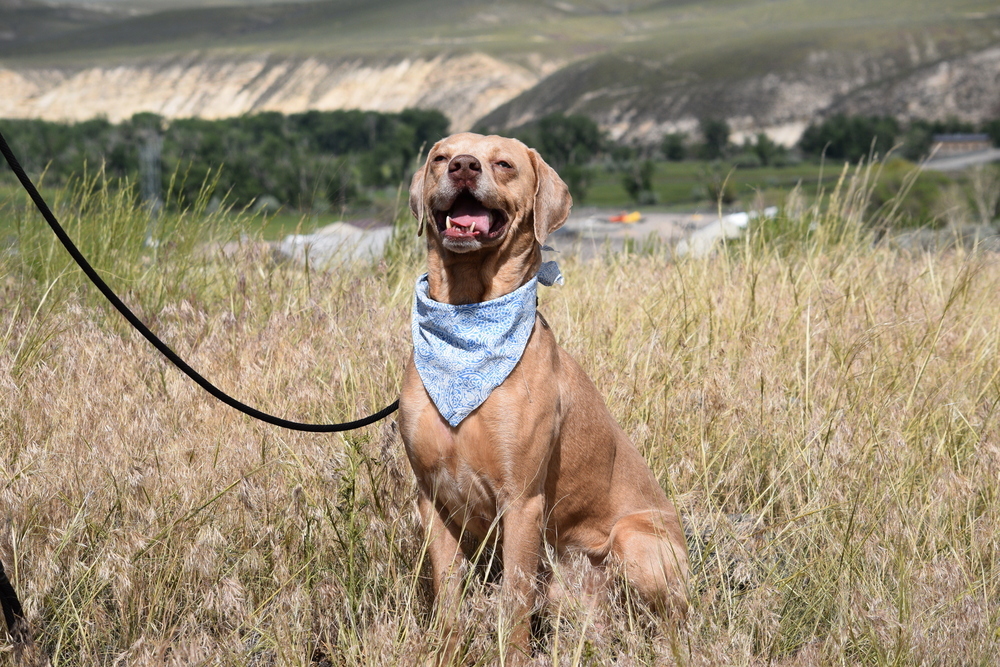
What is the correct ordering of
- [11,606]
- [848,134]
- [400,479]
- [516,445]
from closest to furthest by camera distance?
[11,606], [516,445], [400,479], [848,134]

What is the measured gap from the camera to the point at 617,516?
2883 millimetres

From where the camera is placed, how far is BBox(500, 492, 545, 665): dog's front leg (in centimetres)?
243

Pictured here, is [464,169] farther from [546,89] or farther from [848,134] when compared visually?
[546,89]

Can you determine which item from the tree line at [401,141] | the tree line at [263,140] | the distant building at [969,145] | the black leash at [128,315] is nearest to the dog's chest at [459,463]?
the black leash at [128,315]

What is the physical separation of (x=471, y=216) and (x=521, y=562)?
1079 millimetres

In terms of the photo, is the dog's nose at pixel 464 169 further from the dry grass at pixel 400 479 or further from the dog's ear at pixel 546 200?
the dry grass at pixel 400 479

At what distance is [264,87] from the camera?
594 ft

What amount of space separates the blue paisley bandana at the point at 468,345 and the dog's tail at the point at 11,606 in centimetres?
126

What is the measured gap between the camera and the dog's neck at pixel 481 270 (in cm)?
274

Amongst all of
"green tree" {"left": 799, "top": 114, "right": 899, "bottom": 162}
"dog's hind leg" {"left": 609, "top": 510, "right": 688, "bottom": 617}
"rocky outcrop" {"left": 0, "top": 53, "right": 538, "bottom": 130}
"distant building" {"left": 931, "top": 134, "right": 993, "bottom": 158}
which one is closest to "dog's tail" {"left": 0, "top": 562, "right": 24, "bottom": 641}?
"dog's hind leg" {"left": 609, "top": 510, "right": 688, "bottom": 617}

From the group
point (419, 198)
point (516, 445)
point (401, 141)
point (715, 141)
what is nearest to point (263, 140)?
point (401, 141)

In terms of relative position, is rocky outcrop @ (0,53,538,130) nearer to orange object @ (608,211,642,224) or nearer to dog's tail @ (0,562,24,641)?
orange object @ (608,211,642,224)

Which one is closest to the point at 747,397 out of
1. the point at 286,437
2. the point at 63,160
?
the point at 286,437

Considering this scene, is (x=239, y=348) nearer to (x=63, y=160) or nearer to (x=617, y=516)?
(x=617, y=516)
